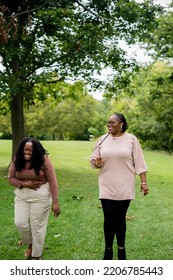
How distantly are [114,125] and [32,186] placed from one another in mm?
1407

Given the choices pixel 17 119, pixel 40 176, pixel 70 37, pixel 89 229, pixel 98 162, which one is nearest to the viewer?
pixel 98 162

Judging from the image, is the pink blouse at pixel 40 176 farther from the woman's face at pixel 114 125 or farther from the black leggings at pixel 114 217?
the woman's face at pixel 114 125

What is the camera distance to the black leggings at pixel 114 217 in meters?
5.58

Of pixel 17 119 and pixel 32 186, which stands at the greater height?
pixel 17 119

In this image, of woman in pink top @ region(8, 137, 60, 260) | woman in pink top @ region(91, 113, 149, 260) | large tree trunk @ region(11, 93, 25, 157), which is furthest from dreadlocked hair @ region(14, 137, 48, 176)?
large tree trunk @ region(11, 93, 25, 157)

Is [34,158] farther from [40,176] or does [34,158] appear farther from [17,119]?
[17,119]

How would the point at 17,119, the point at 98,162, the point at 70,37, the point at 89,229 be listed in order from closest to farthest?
the point at 98,162 < the point at 89,229 < the point at 70,37 < the point at 17,119

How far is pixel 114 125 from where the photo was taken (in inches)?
220

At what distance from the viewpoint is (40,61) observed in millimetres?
15516

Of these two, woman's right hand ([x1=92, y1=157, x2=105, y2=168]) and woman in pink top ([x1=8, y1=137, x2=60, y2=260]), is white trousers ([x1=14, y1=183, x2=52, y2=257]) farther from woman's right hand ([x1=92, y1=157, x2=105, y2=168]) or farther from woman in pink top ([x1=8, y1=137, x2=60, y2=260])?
woman's right hand ([x1=92, y1=157, x2=105, y2=168])

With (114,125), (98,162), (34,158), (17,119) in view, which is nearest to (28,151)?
(34,158)

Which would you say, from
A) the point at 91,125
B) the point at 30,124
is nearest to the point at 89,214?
the point at 30,124

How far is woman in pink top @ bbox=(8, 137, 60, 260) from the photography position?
5.61 meters

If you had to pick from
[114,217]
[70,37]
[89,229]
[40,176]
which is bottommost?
[89,229]
